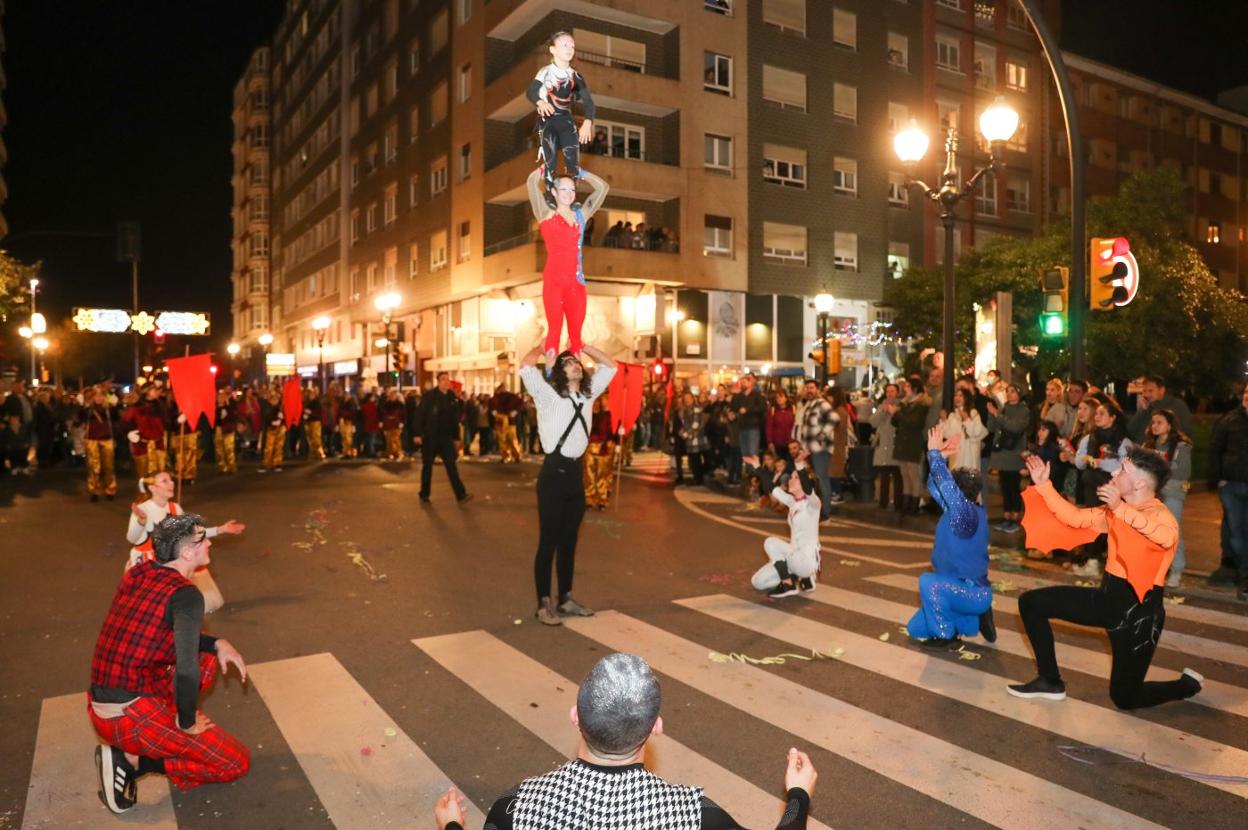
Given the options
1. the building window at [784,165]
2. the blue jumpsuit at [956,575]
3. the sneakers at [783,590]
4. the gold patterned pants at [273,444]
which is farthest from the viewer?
the building window at [784,165]

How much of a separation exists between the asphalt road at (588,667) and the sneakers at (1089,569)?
0.58 meters

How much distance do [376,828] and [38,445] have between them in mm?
22615

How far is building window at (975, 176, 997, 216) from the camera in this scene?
137 feet

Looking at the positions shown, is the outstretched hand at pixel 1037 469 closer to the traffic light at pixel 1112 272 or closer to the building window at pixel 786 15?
the traffic light at pixel 1112 272

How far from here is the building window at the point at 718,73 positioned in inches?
1344

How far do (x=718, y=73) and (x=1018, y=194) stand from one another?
57.4 feet

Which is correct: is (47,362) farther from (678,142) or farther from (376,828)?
(376,828)

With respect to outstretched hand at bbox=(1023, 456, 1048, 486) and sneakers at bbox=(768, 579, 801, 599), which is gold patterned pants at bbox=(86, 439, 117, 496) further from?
outstretched hand at bbox=(1023, 456, 1048, 486)

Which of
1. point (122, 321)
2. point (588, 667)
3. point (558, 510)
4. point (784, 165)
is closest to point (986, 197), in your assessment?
point (784, 165)

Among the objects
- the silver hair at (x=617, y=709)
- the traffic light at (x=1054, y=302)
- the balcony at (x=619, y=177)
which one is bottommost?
the silver hair at (x=617, y=709)

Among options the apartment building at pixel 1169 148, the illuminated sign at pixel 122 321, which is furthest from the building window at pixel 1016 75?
the illuminated sign at pixel 122 321

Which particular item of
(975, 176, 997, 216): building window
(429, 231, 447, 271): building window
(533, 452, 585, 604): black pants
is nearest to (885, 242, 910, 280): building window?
(975, 176, 997, 216): building window

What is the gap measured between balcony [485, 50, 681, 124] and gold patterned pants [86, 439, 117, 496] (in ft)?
64.3

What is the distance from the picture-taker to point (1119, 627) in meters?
5.30
